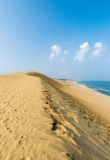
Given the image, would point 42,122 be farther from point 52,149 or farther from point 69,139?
point 52,149

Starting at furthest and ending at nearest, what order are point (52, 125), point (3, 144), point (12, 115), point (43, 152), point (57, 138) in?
point (12, 115) → point (52, 125) → point (57, 138) → point (3, 144) → point (43, 152)

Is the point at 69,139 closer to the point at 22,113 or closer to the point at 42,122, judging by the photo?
the point at 42,122

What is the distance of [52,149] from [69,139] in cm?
129

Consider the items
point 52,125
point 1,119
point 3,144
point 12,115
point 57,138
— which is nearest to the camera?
point 3,144

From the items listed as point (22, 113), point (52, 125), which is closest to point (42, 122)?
point (52, 125)

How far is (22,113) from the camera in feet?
30.7

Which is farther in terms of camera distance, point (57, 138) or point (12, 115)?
point (12, 115)

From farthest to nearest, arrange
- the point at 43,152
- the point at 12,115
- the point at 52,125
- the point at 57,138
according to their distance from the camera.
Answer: the point at 12,115, the point at 52,125, the point at 57,138, the point at 43,152

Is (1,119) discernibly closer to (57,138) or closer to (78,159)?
(57,138)

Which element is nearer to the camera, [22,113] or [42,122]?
[42,122]

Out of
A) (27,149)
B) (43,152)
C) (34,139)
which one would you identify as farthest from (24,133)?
(43,152)

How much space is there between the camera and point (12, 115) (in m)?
9.05

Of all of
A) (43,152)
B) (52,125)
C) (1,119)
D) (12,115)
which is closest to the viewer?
(43,152)

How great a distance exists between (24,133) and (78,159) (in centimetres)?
240
